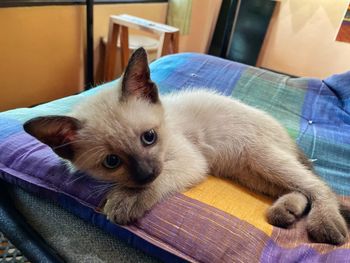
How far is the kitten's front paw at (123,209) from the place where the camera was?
93 centimetres

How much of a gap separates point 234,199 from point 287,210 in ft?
0.58

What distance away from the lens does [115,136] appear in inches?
37.9

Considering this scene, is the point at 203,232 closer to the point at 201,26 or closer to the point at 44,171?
the point at 44,171

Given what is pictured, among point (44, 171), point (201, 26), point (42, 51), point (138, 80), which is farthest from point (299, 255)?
point (201, 26)

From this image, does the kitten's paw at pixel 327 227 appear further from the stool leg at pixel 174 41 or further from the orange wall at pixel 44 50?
the orange wall at pixel 44 50

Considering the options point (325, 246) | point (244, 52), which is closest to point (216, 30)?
point (244, 52)

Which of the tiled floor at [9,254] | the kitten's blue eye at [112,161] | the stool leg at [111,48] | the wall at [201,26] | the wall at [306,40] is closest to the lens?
the kitten's blue eye at [112,161]

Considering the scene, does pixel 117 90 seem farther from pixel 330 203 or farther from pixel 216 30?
pixel 216 30

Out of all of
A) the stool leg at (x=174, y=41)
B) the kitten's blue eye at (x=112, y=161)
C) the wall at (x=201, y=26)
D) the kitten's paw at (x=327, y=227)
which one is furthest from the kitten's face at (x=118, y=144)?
the wall at (x=201, y=26)

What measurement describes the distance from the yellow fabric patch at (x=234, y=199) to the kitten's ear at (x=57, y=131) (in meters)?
0.41

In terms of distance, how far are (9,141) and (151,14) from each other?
2.66 meters

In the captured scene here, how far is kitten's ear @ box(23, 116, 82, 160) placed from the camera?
0.89 m

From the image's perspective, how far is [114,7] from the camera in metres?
3.03

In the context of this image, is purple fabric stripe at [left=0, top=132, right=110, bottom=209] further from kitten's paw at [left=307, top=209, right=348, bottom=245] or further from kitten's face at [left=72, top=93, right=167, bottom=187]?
kitten's paw at [left=307, top=209, right=348, bottom=245]
